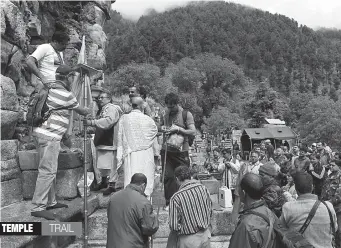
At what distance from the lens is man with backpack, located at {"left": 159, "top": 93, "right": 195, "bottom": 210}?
507 cm

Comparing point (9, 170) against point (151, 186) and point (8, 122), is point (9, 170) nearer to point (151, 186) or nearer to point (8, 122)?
point (8, 122)

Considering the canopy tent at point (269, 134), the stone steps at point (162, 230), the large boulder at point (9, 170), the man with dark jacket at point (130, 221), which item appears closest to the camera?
the man with dark jacket at point (130, 221)

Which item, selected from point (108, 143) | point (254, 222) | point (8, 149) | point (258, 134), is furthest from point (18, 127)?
point (258, 134)

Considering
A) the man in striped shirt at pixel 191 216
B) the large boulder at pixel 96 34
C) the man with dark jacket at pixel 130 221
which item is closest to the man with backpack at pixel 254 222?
the man in striped shirt at pixel 191 216

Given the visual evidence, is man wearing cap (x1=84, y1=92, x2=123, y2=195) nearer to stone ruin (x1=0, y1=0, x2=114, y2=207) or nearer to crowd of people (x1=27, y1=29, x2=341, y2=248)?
crowd of people (x1=27, y1=29, x2=341, y2=248)

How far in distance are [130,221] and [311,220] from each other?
1.72m

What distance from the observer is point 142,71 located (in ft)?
221

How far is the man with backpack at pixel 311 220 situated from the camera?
307 cm

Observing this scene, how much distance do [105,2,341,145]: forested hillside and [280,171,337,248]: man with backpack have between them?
50.0 m

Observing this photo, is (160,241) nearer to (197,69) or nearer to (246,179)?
(246,179)
